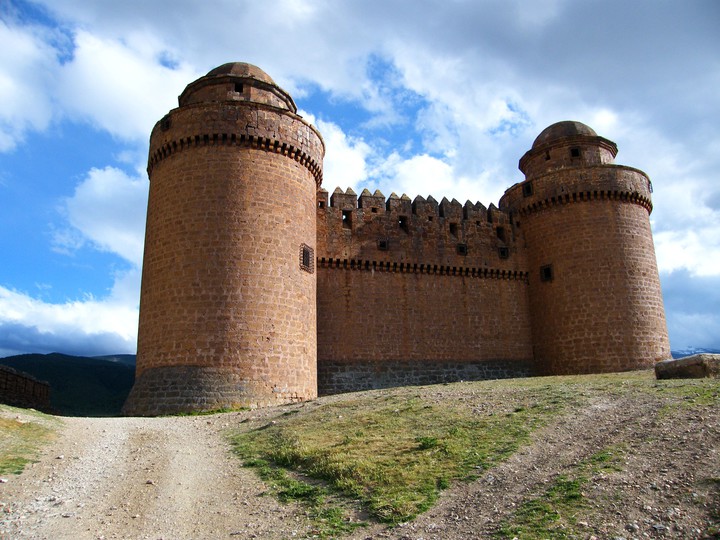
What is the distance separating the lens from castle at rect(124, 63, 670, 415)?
52.7ft

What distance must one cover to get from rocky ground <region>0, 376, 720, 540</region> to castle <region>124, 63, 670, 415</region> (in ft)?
20.5

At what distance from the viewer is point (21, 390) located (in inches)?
725

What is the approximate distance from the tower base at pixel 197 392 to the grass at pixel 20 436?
3.22m

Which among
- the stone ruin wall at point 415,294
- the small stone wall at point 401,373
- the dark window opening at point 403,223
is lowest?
the small stone wall at point 401,373

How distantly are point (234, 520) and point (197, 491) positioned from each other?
1.27 meters

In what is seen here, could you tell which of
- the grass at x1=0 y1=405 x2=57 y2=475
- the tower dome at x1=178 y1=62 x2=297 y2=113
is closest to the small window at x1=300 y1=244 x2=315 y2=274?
the tower dome at x1=178 y1=62 x2=297 y2=113

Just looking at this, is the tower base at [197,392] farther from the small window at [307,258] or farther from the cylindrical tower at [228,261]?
the small window at [307,258]

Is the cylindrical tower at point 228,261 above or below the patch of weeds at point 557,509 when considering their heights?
above

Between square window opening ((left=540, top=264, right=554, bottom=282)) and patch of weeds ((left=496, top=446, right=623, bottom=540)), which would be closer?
patch of weeds ((left=496, top=446, right=623, bottom=540))

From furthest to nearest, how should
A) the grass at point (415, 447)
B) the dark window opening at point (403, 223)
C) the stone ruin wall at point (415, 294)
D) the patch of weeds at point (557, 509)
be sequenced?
the dark window opening at point (403, 223)
the stone ruin wall at point (415, 294)
the grass at point (415, 447)
the patch of weeds at point (557, 509)

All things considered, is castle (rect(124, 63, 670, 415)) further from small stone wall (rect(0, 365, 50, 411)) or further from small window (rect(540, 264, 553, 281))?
small stone wall (rect(0, 365, 50, 411))

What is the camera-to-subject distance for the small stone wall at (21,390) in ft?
A: 57.4

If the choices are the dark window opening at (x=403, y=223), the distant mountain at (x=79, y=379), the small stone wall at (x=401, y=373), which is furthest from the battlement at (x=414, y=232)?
the distant mountain at (x=79, y=379)

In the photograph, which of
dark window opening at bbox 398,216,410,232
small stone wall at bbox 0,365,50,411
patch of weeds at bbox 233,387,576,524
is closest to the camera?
patch of weeds at bbox 233,387,576,524
